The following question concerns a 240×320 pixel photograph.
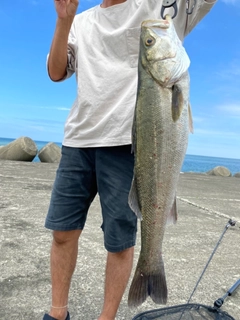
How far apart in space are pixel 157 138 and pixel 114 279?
38.0 inches

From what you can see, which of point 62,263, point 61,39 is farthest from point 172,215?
point 61,39

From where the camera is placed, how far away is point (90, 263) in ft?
10.4

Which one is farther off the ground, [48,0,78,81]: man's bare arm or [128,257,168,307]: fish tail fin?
[48,0,78,81]: man's bare arm

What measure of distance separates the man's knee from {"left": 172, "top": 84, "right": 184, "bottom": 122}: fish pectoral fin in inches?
41.9

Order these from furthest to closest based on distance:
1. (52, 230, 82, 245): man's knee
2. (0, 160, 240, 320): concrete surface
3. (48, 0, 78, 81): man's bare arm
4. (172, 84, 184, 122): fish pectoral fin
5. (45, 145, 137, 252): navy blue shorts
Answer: (0, 160, 240, 320): concrete surface < (52, 230, 82, 245): man's knee < (45, 145, 137, 252): navy blue shorts < (48, 0, 78, 81): man's bare arm < (172, 84, 184, 122): fish pectoral fin

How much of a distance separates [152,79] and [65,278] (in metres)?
1.41

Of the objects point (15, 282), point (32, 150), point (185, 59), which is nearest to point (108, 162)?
point (185, 59)

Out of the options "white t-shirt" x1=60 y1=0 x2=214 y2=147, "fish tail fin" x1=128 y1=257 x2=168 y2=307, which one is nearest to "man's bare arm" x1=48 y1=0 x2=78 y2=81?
"white t-shirt" x1=60 y1=0 x2=214 y2=147

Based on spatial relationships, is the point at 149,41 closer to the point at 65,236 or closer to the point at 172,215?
the point at 172,215

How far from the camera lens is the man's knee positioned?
2230 mm

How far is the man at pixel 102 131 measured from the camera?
80.3 inches

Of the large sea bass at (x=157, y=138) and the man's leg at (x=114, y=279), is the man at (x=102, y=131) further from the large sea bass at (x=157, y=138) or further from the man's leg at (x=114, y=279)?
the large sea bass at (x=157, y=138)

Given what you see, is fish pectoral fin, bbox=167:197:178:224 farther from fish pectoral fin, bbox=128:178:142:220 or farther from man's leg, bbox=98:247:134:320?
man's leg, bbox=98:247:134:320

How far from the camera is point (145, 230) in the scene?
1781mm
